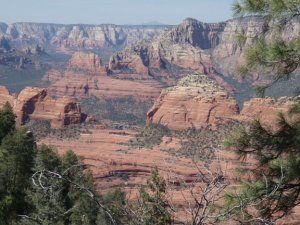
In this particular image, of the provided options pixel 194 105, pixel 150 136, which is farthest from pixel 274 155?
pixel 194 105

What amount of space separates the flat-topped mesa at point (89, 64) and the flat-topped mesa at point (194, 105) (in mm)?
90012

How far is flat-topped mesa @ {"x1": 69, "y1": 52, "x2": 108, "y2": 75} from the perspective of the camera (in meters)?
162

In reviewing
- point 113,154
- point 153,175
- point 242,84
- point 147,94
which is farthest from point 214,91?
point 242,84

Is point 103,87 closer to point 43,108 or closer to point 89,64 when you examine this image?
point 89,64

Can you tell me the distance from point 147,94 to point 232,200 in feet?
468

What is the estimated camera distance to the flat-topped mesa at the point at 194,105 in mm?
63750

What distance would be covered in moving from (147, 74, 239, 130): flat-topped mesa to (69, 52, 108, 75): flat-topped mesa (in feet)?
295

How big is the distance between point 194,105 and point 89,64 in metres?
103

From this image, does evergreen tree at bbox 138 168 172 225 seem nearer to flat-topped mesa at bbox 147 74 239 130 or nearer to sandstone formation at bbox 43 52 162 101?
flat-topped mesa at bbox 147 74 239 130

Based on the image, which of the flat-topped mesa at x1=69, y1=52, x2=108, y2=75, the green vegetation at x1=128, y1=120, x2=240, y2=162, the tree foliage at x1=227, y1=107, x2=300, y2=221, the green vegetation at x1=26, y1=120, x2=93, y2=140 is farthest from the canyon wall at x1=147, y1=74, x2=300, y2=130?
the flat-topped mesa at x1=69, y1=52, x2=108, y2=75

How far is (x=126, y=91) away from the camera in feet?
501

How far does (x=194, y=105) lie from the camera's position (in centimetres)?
6831

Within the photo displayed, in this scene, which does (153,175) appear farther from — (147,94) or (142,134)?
(147,94)

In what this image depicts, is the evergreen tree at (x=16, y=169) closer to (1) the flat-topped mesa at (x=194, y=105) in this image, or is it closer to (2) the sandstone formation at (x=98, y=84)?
(1) the flat-topped mesa at (x=194, y=105)
